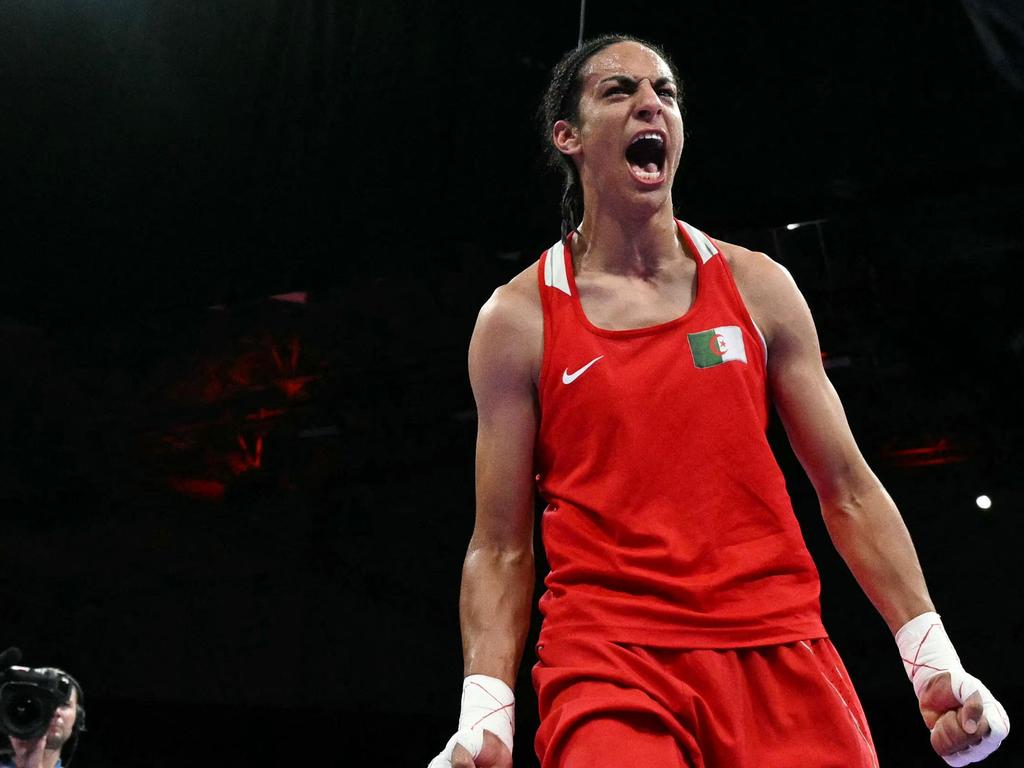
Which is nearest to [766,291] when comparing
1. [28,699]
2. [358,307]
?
[28,699]

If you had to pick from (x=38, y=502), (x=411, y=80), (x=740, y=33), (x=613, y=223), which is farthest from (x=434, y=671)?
(x=613, y=223)

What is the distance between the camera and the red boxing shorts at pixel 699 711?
147 cm

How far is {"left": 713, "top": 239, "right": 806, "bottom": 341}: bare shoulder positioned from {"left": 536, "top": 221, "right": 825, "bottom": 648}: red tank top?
0.10ft

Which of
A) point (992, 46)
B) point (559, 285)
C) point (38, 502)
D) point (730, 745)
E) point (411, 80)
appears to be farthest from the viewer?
point (38, 502)

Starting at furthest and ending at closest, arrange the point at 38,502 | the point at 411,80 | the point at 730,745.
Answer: the point at 38,502 < the point at 411,80 < the point at 730,745

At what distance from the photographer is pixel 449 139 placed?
474 centimetres

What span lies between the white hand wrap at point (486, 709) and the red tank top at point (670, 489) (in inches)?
4.3

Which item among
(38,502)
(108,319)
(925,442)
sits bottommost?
(38,502)

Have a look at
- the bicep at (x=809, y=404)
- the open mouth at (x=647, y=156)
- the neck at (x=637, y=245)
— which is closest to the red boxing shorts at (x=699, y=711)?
the bicep at (x=809, y=404)

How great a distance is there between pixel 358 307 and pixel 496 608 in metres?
3.92

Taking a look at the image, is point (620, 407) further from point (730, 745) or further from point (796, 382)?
point (730, 745)

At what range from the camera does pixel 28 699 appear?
3.58 meters

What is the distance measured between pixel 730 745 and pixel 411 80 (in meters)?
3.51

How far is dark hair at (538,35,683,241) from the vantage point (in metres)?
2.01
